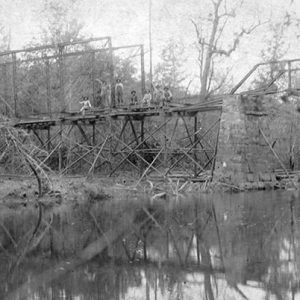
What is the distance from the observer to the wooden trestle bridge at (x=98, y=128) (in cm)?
2319

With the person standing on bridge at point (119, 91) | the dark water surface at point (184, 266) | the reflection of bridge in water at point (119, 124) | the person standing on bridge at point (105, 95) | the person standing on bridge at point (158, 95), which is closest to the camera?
the dark water surface at point (184, 266)

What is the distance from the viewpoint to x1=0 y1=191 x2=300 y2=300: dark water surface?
273 inches

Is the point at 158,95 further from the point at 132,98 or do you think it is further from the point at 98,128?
the point at 98,128

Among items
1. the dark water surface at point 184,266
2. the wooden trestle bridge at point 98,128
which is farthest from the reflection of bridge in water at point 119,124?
the dark water surface at point 184,266

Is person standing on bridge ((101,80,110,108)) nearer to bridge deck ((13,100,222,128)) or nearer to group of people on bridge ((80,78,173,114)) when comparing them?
group of people on bridge ((80,78,173,114))

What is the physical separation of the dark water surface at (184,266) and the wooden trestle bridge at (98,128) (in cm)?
701

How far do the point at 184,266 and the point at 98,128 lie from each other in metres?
24.9

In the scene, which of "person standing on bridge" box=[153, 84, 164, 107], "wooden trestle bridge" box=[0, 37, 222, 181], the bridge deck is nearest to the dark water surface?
"wooden trestle bridge" box=[0, 37, 222, 181]

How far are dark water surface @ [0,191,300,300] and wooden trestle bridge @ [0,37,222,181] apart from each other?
701cm

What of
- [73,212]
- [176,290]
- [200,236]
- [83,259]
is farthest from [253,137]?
[176,290]

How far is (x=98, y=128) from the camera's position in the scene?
32781 millimetres

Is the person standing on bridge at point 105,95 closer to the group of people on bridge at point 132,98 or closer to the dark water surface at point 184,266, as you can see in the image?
the group of people on bridge at point 132,98

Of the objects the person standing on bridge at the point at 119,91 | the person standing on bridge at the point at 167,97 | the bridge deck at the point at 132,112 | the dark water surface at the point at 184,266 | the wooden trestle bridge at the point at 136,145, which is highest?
the person standing on bridge at the point at 119,91

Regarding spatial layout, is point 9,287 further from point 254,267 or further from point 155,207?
point 155,207
